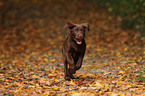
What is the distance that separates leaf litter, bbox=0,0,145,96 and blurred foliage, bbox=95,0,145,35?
1.35 ft

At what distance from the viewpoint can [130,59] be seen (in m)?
8.95

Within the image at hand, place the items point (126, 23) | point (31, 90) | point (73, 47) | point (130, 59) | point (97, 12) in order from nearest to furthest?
point (31, 90) → point (73, 47) → point (130, 59) → point (126, 23) → point (97, 12)

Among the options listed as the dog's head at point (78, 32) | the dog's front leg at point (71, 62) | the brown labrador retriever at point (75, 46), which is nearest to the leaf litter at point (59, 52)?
the dog's front leg at point (71, 62)

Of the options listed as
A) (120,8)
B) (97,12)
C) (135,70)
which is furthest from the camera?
(97,12)

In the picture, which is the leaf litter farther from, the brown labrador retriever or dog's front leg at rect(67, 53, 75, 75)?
the brown labrador retriever

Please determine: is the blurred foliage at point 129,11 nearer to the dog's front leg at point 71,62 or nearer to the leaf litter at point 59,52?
the leaf litter at point 59,52

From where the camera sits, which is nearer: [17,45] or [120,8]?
[17,45]

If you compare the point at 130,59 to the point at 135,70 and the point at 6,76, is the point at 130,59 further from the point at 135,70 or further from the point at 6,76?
the point at 6,76

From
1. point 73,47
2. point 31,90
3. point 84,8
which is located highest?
point 84,8

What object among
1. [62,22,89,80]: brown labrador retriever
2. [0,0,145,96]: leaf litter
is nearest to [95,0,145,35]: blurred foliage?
[0,0,145,96]: leaf litter

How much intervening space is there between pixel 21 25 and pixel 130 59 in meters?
8.67

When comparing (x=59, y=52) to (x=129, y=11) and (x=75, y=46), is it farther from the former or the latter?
(x=75, y=46)

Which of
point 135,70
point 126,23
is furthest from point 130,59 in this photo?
point 126,23

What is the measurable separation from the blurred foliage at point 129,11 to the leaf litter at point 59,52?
41 centimetres
